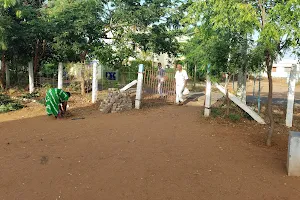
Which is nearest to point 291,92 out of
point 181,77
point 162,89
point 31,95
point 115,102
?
point 181,77

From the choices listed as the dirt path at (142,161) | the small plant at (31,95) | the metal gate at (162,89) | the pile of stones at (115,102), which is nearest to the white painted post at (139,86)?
the pile of stones at (115,102)

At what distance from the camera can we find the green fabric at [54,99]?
819 cm

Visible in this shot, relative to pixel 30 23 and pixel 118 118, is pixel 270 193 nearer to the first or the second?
pixel 118 118

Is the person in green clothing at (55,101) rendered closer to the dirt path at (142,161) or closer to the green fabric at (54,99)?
the green fabric at (54,99)

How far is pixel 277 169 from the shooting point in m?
4.60

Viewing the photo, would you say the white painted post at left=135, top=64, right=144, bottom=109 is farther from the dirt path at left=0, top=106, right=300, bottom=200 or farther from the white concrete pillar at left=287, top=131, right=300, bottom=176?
the white concrete pillar at left=287, top=131, right=300, bottom=176

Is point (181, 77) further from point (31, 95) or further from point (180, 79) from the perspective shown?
point (31, 95)

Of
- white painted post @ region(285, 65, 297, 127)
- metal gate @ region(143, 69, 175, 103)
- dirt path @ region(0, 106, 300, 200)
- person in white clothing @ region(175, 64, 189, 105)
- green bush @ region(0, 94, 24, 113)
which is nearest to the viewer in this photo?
dirt path @ region(0, 106, 300, 200)

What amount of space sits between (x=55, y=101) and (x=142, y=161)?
4238 mm

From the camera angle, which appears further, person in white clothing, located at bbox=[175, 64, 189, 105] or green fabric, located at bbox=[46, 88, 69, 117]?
person in white clothing, located at bbox=[175, 64, 189, 105]

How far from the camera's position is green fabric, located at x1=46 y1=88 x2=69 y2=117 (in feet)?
26.9

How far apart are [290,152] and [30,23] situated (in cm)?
1033

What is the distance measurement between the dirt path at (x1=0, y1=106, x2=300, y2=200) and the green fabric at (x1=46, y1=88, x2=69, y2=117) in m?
0.59

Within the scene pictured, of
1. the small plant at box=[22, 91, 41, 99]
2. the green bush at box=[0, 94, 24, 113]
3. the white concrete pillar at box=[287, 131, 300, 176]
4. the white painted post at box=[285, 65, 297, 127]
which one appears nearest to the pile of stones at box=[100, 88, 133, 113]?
the green bush at box=[0, 94, 24, 113]
